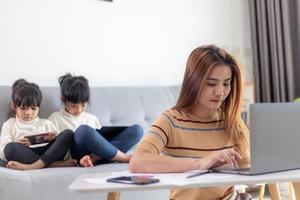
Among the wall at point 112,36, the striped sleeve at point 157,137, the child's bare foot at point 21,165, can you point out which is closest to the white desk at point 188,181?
the striped sleeve at point 157,137

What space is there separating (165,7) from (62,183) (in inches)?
76.9

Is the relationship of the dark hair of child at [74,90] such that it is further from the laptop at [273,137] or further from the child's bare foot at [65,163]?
the laptop at [273,137]

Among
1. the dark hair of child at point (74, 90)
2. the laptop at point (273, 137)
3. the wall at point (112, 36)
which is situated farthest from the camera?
the wall at point (112, 36)

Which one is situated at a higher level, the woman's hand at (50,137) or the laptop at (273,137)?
the laptop at (273,137)

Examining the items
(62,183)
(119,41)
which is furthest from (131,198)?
(119,41)

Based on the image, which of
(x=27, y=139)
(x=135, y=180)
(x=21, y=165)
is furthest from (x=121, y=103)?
(x=135, y=180)

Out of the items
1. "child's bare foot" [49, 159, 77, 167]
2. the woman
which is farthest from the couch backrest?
the woman

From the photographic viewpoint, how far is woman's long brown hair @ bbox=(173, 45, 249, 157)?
1358 mm

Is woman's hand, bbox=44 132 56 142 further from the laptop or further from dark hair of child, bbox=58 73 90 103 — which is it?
the laptop

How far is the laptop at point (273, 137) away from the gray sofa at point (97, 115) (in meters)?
0.69

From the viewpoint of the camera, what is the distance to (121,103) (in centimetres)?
276

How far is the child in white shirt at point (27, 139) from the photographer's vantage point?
6.97 ft

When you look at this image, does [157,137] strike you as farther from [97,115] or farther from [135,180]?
[97,115]

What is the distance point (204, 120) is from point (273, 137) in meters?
0.35
